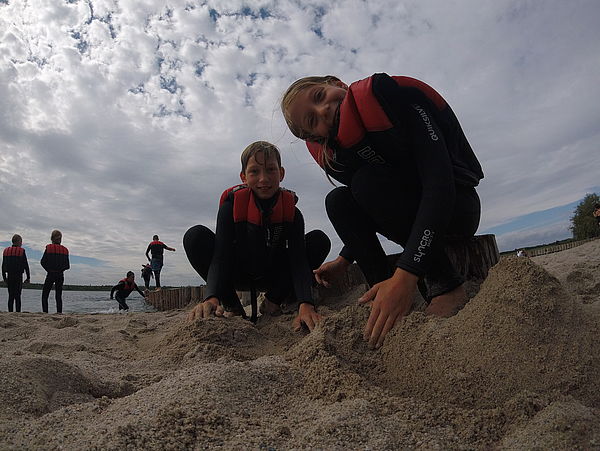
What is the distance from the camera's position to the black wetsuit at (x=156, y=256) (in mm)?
11695

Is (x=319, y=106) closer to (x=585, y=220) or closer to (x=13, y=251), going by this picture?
(x=13, y=251)

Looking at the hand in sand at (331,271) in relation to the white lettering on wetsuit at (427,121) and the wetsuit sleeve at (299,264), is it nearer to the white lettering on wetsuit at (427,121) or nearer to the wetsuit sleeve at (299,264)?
the wetsuit sleeve at (299,264)

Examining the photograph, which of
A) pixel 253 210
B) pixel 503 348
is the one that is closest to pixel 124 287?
pixel 253 210

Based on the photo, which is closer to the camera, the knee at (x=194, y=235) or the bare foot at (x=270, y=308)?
the knee at (x=194, y=235)

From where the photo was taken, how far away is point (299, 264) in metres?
2.91

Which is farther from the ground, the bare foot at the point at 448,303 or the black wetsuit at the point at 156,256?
the black wetsuit at the point at 156,256

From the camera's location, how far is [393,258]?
2822 mm

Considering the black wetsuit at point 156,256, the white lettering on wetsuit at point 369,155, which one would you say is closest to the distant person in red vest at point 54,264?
the black wetsuit at point 156,256

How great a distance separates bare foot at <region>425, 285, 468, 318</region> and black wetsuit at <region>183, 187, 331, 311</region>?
939 millimetres

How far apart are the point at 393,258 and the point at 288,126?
1.22m

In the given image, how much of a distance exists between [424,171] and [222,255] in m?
1.68

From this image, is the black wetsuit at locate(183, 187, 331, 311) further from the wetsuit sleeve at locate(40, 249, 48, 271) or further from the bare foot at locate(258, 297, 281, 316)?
the wetsuit sleeve at locate(40, 249, 48, 271)

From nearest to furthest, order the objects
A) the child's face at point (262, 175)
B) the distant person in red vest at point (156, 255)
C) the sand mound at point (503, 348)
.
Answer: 1. the sand mound at point (503, 348)
2. the child's face at point (262, 175)
3. the distant person in red vest at point (156, 255)

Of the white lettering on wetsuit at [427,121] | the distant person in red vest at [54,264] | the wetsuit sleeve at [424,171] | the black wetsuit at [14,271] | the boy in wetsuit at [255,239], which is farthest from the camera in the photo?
the distant person in red vest at [54,264]
